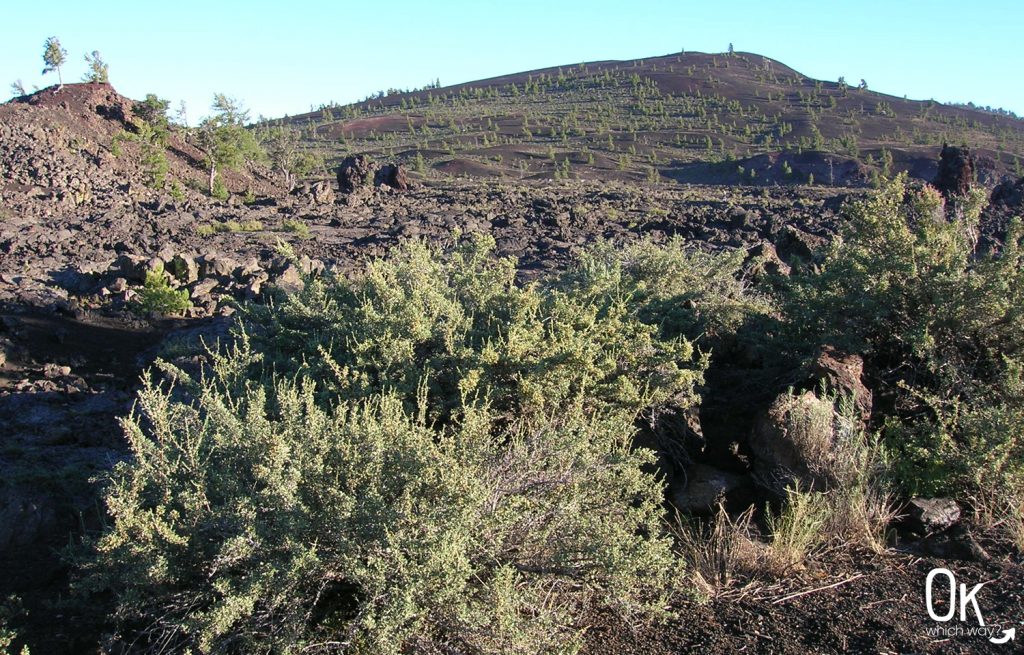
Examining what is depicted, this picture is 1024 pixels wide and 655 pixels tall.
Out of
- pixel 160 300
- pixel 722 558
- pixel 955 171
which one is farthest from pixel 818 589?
pixel 955 171

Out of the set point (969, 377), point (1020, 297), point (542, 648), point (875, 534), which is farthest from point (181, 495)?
point (1020, 297)

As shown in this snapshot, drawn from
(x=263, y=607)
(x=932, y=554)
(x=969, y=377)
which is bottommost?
(x=932, y=554)

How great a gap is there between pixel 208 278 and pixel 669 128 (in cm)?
5324

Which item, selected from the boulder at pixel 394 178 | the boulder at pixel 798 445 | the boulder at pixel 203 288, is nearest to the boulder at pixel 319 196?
the boulder at pixel 394 178

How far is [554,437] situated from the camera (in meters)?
3.56

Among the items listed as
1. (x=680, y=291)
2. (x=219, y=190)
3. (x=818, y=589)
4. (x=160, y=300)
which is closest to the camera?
(x=818, y=589)

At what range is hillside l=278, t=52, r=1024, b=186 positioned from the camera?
44562 mm

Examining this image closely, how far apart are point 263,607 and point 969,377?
3.95 meters

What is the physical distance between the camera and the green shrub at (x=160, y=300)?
10812mm

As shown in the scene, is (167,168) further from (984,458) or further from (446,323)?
(984,458)

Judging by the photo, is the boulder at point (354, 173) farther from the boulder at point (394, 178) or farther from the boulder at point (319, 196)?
the boulder at point (319, 196)

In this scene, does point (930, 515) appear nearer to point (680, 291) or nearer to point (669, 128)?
point (680, 291)

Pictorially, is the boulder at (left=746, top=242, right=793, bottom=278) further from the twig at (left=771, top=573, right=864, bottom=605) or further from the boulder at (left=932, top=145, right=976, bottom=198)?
the boulder at (left=932, top=145, right=976, bottom=198)

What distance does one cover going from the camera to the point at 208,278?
1236 cm
